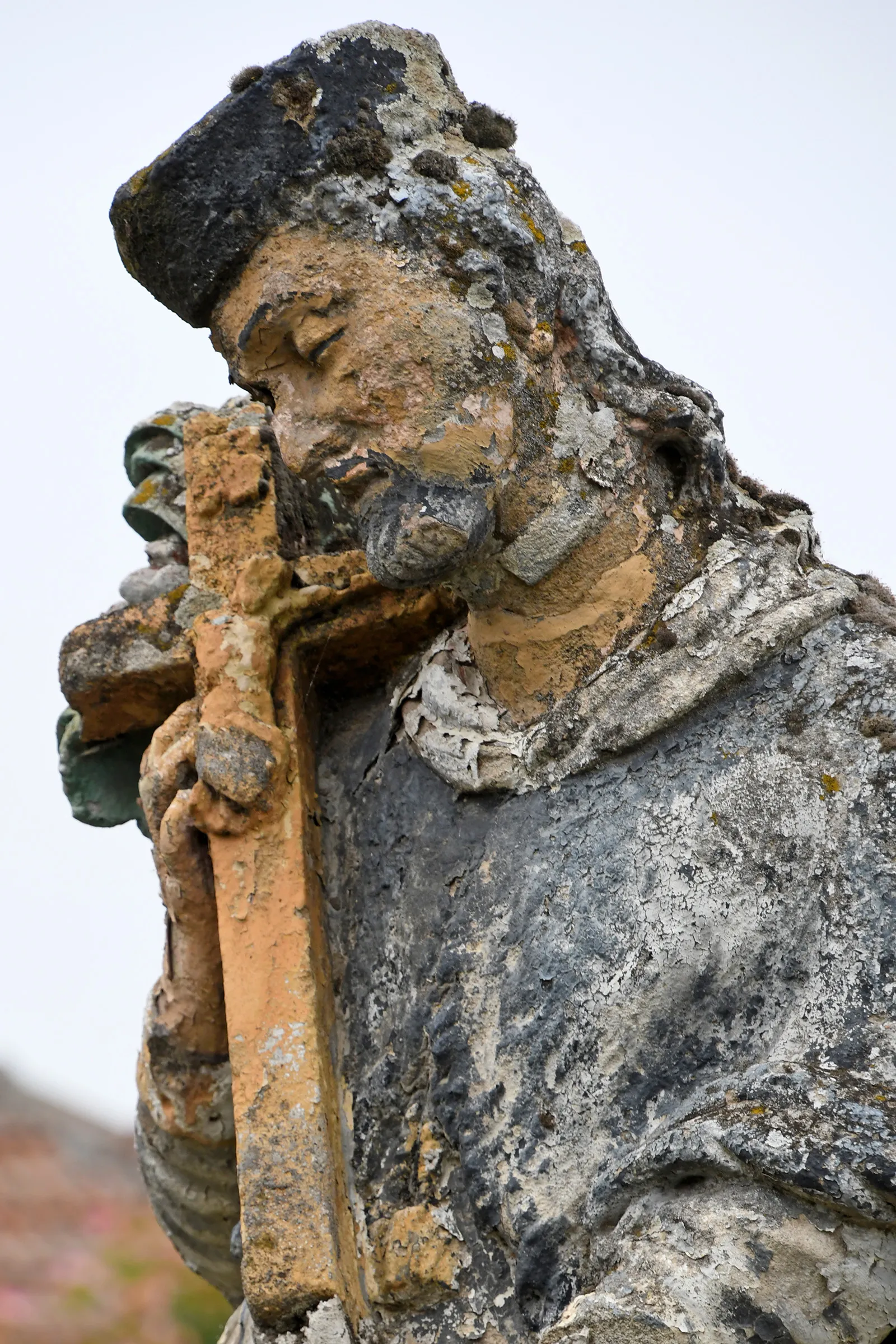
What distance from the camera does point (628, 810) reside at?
3064mm

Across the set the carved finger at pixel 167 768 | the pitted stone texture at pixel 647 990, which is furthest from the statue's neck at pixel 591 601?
the carved finger at pixel 167 768

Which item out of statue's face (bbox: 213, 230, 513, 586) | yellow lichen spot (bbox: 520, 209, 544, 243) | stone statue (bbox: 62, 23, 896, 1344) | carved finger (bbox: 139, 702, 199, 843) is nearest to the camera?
stone statue (bbox: 62, 23, 896, 1344)

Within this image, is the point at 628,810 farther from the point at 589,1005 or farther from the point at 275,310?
the point at 275,310

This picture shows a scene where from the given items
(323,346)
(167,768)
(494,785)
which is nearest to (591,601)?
(494,785)

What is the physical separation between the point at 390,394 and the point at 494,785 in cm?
82

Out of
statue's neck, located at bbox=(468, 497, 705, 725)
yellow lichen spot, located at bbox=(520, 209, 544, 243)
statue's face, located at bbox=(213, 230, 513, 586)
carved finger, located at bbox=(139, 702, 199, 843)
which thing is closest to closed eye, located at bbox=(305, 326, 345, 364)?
statue's face, located at bbox=(213, 230, 513, 586)

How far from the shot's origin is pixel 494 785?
3.27 m

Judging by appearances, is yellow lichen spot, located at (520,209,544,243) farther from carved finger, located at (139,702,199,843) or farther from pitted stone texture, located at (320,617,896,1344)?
carved finger, located at (139,702,199,843)

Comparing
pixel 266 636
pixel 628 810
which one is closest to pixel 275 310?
pixel 266 636

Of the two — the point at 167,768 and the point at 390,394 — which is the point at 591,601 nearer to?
the point at 390,394

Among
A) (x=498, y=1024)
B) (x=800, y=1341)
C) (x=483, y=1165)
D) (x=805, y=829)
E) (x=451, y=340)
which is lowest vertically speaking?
(x=800, y=1341)

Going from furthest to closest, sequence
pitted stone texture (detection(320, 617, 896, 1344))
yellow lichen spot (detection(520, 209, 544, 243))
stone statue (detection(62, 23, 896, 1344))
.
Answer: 1. yellow lichen spot (detection(520, 209, 544, 243))
2. stone statue (detection(62, 23, 896, 1344))
3. pitted stone texture (detection(320, 617, 896, 1344))

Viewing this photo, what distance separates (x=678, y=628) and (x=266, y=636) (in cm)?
99

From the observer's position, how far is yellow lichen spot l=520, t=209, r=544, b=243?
311cm
